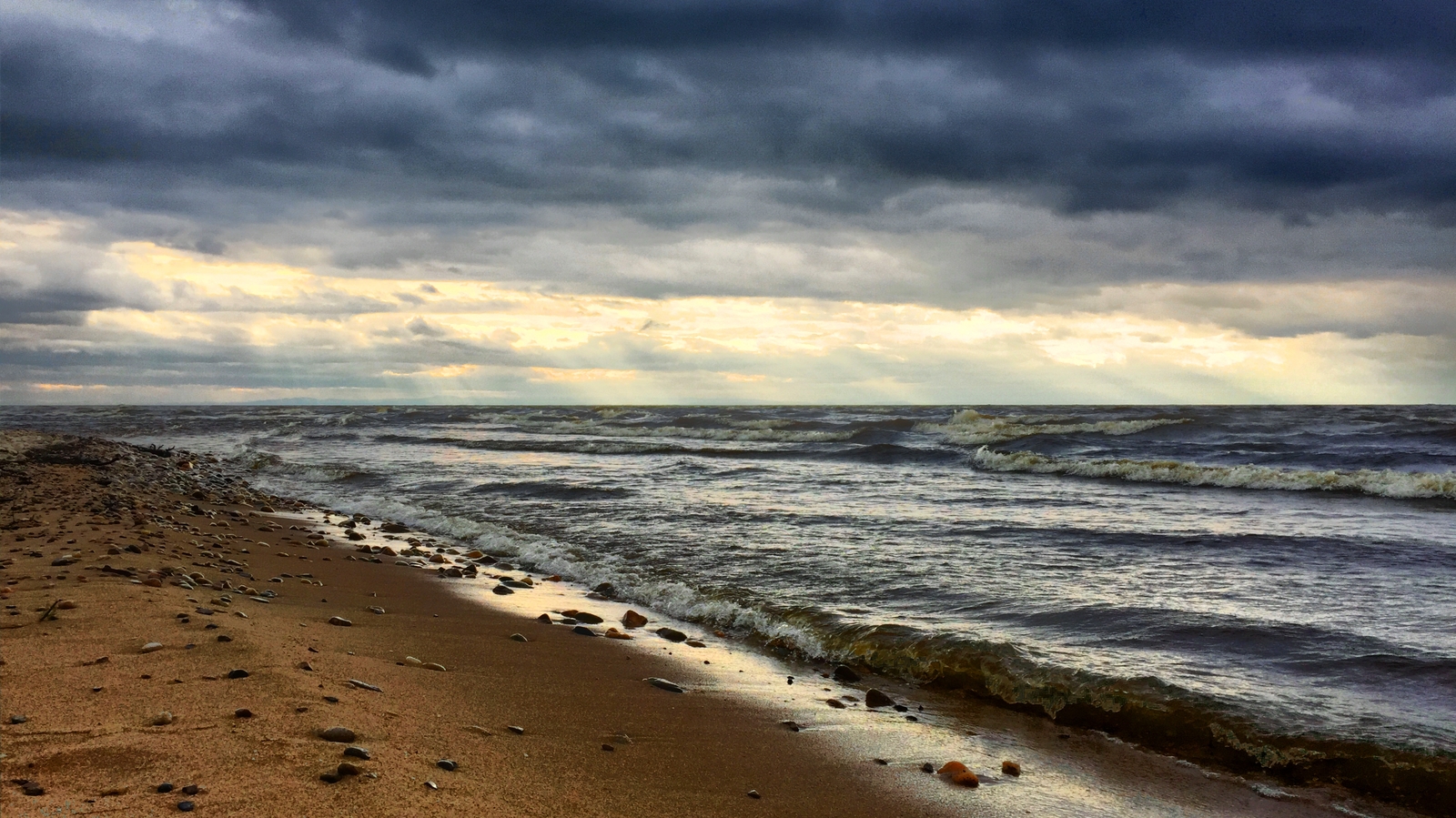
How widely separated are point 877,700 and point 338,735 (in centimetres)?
358

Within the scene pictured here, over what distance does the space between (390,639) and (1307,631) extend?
7.90m

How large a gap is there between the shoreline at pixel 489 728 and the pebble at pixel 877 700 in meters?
0.11

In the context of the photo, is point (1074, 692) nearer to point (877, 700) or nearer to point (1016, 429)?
point (877, 700)

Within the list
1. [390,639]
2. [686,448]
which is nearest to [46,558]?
[390,639]

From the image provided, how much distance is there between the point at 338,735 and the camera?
3.78 metres

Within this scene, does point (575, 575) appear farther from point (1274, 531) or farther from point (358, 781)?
point (1274, 531)

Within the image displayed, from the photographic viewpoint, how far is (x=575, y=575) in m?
10.4

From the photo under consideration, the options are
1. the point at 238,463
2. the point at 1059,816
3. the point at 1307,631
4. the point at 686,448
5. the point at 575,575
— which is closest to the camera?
the point at 1059,816

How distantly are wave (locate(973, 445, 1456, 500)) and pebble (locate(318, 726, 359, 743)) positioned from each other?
70.9ft

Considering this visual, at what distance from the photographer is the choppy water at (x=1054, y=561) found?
6.03 meters

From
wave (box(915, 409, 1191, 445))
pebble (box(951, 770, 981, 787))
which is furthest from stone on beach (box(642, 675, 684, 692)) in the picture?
wave (box(915, 409, 1191, 445))

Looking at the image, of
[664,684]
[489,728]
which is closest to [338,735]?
[489,728]

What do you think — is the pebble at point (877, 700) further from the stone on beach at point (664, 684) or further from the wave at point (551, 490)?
the wave at point (551, 490)

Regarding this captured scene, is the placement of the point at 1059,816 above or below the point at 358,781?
below
